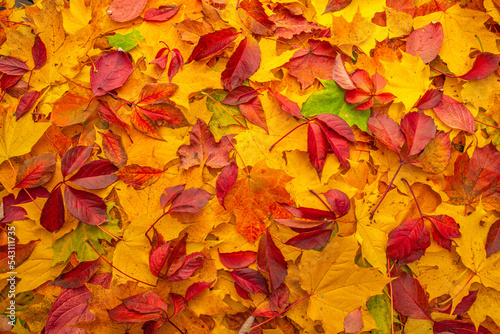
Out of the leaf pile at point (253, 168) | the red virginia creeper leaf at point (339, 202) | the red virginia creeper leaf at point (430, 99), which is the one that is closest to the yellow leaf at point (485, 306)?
the leaf pile at point (253, 168)

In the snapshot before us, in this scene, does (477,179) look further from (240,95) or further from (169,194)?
(169,194)

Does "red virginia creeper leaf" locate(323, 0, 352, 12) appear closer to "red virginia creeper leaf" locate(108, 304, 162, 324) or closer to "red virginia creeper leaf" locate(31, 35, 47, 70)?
"red virginia creeper leaf" locate(31, 35, 47, 70)

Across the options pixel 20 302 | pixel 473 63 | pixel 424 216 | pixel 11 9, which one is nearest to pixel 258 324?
pixel 424 216

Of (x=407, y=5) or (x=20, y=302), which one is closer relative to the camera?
(x=20, y=302)

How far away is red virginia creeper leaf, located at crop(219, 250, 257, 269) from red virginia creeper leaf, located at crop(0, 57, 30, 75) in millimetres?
808

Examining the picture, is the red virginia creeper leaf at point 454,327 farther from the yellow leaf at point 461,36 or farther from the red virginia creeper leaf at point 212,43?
the red virginia creeper leaf at point 212,43

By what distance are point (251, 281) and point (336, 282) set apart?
214 mm

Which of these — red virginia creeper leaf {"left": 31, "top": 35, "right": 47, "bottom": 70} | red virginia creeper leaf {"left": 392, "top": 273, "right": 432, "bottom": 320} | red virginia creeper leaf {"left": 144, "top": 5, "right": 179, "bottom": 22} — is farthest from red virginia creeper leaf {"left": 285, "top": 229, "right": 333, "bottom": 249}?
red virginia creeper leaf {"left": 31, "top": 35, "right": 47, "bottom": 70}

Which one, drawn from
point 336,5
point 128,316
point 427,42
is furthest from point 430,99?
point 128,316

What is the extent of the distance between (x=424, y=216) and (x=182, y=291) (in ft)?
2.18

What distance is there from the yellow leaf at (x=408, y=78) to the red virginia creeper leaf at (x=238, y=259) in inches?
23.6

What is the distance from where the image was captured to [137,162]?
0.90 m

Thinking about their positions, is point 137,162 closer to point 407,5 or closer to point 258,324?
point 258,324

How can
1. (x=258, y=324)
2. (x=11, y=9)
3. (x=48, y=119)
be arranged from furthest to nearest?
(x=11, y=9)
(x=48, y=119)
(x=258, y=324)
